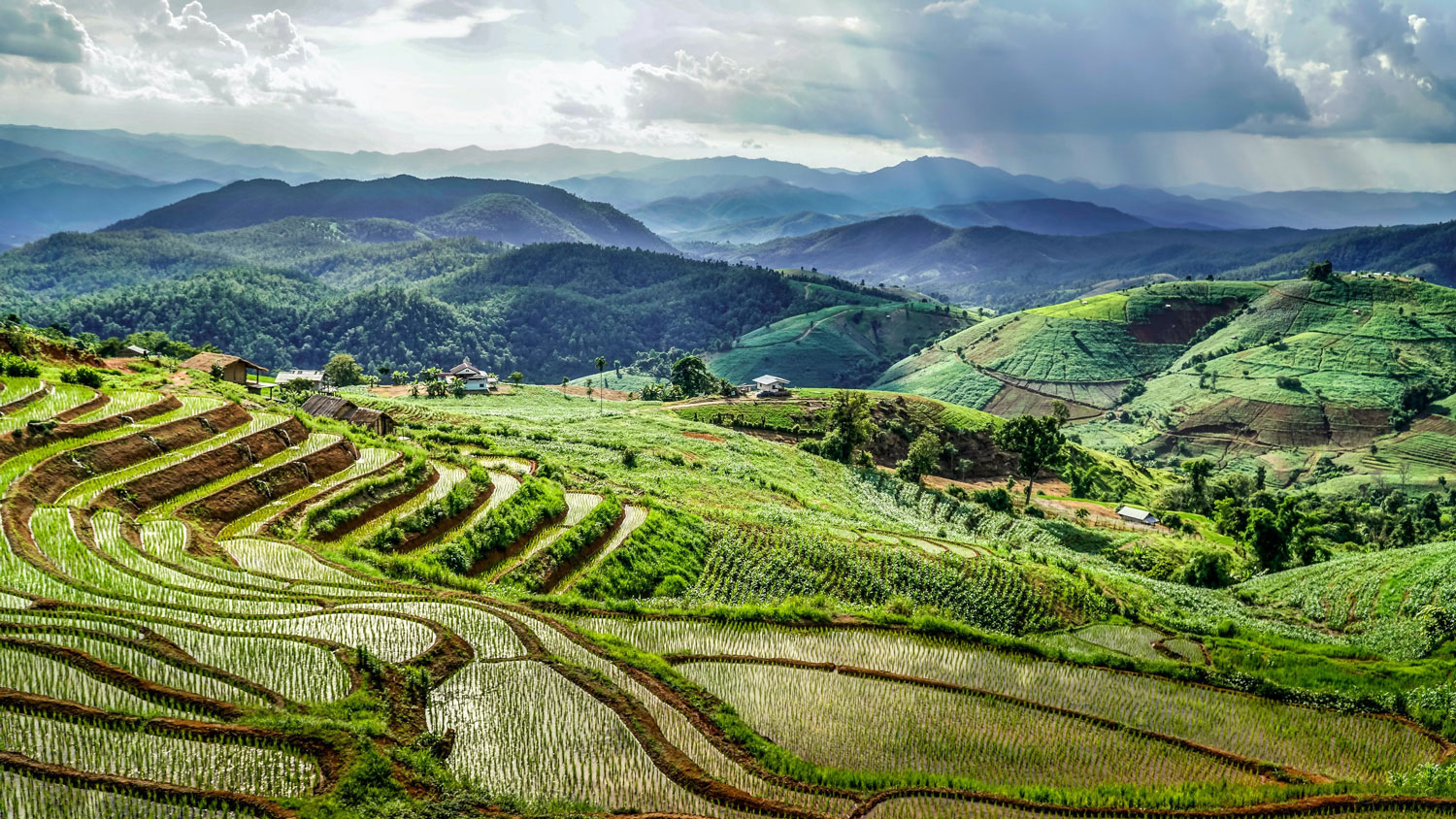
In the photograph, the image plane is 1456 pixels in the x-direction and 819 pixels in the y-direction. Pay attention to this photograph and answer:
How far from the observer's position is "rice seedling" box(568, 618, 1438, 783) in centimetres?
2145

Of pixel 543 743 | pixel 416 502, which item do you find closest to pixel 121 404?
pixel 416 502

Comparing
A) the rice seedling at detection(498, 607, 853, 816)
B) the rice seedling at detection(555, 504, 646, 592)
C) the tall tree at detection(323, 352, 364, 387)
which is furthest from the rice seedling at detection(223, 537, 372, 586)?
the tall tree at detection(323, 352, 364, 387)

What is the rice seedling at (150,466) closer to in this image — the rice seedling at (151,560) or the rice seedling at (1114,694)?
the rice seedling at (151,560)

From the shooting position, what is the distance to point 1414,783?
18672 mm

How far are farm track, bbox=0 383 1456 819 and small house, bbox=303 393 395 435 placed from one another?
85.6ft

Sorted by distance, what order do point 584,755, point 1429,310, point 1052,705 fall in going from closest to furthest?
point 584,755 < point 1052,705 < point 1429,310

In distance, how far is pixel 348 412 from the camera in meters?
63.3

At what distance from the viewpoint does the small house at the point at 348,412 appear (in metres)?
57.9

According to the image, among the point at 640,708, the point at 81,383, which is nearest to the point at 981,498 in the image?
the point at 640,708

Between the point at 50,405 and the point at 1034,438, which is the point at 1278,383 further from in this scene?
the point at 50,405

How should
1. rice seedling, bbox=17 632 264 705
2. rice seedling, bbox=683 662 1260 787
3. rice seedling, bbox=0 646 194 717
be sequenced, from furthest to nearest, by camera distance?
rice seedling, bbox=683 662 1260 787 → rice seedling, bbox=17 632 264 705 → rice seedling, bbox=0 646 194 717

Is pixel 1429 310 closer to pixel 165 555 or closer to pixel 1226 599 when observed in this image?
pixel 1226 599

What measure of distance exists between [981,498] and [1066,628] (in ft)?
137

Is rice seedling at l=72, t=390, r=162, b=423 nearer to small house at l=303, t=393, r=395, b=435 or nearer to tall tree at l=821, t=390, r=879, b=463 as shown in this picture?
small house at l=303, t=393, r=395, b=435
